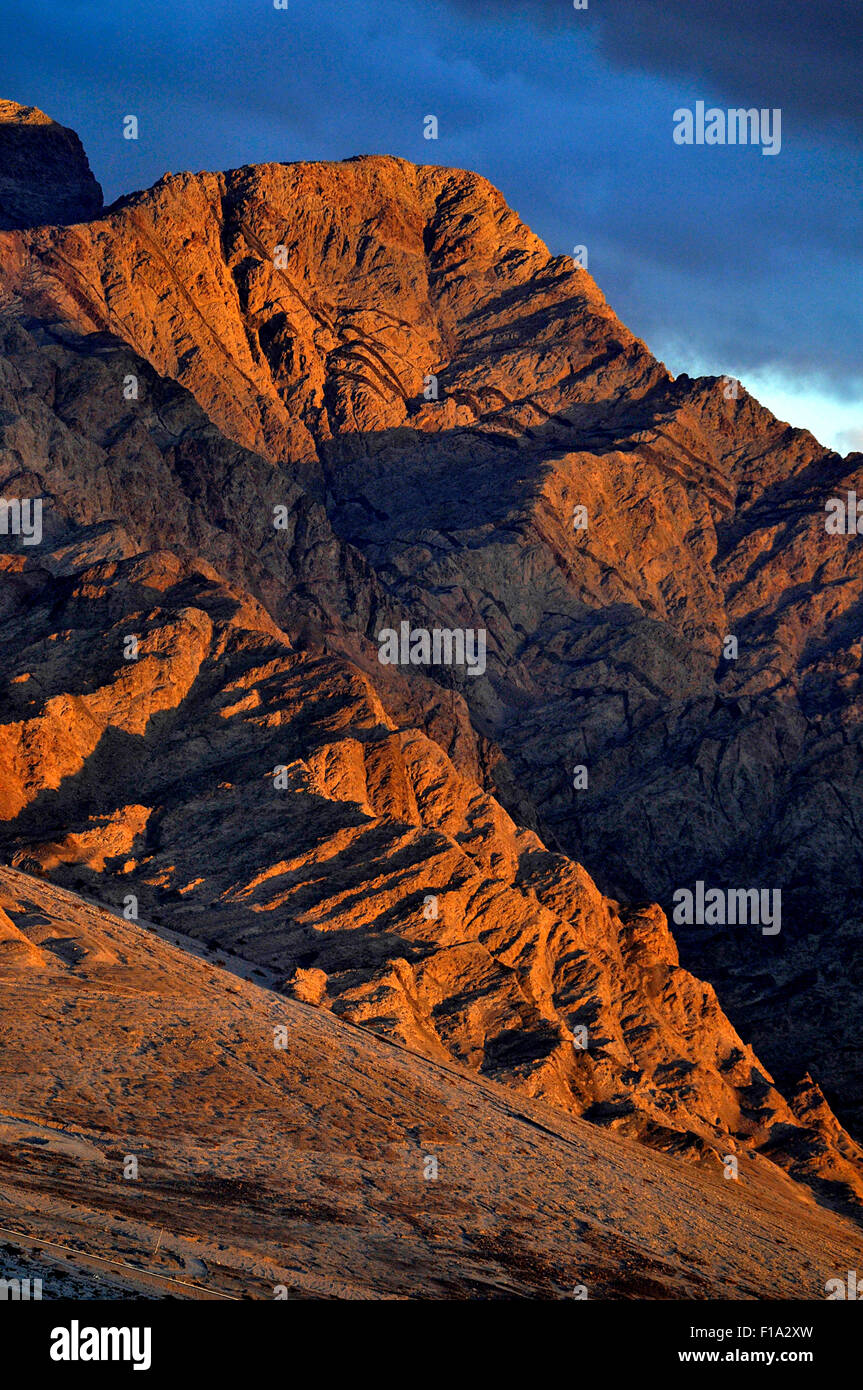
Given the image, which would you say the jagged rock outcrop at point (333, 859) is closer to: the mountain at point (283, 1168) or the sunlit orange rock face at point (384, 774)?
the sunlit orange rock face at point (384, 774)

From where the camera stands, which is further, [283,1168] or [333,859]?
[333,859]

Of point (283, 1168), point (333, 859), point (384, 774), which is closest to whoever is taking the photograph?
point (283, 1168)

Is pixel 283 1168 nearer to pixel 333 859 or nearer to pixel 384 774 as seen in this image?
pixel 333 859

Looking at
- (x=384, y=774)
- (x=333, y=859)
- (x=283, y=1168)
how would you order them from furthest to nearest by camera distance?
(x=384, y=774)
(x=333, y=859)
(x=283, y=1168)

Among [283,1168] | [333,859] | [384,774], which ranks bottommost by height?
[283,1168]

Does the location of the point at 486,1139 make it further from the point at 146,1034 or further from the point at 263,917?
the point at 263,917

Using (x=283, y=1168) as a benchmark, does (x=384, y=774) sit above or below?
above

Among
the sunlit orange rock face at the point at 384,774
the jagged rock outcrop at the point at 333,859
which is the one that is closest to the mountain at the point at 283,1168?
the sunlit orange rock face at the point at 384,774

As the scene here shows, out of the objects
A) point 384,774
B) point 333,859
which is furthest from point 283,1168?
point 384,774

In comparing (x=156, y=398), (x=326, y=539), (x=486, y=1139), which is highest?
(x=156, y=398)
